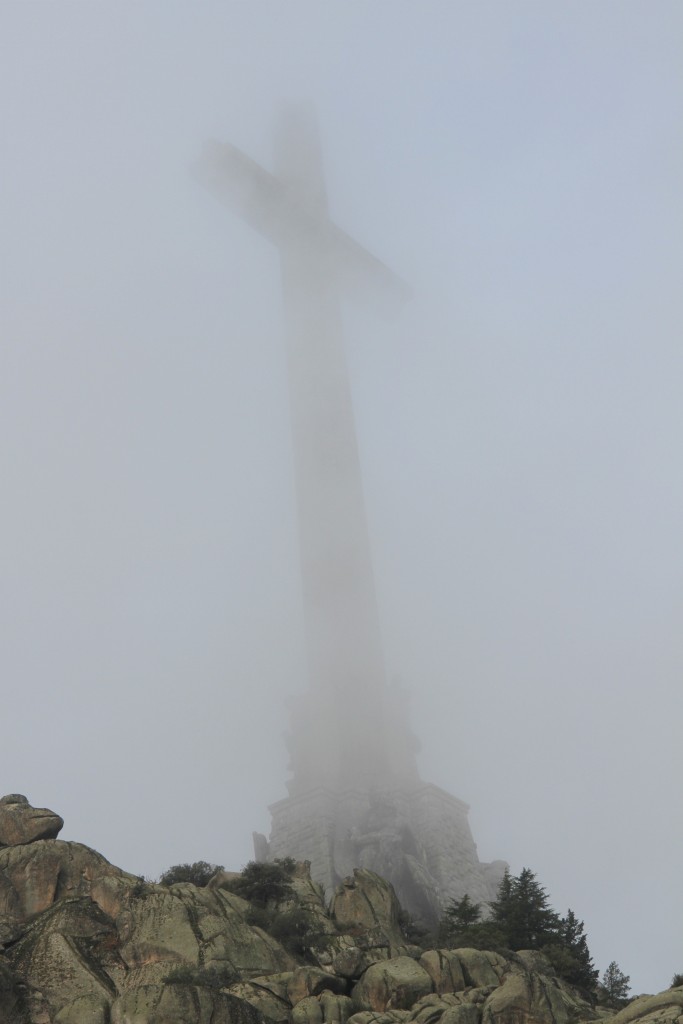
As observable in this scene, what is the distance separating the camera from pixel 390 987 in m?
46.8

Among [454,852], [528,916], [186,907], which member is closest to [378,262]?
[454,852]

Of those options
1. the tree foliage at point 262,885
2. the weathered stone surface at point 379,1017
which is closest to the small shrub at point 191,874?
the tree foliage at point 262,885

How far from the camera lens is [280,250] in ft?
518

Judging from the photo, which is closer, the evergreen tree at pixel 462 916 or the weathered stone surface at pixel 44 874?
the weathered stone surface at pixel 44 874

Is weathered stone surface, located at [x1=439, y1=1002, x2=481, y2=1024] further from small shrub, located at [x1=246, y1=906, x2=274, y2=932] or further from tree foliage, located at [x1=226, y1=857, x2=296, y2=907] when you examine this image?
tree foliage, located at [x1=226, y1=857, x2=296, y2=907]

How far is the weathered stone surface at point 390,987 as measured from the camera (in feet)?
151

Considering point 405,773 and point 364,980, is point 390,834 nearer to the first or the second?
point 405,773

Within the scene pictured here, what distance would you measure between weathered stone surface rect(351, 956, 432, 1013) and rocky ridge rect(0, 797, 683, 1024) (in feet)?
0.17

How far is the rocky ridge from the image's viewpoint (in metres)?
41.5

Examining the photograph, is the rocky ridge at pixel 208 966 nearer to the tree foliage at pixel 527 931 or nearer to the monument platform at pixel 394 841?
Answer: the tree foliage at pixel 527 931

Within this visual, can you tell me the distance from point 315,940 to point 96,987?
444 inches

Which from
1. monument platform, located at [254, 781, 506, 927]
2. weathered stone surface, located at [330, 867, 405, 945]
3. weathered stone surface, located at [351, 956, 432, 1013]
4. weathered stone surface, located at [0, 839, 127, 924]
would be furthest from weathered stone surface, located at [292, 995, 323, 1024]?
monument platform, located at [254, 781, 506, 927]

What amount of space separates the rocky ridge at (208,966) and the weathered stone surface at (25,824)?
9cm

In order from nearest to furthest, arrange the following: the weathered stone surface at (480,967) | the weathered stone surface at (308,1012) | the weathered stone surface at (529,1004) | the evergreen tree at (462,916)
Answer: the weathered stone surface at (529,1004), the weathered stone surface at (308,1012), the weathered stone surface at (480,967), the evergreen tree at (462,916)
